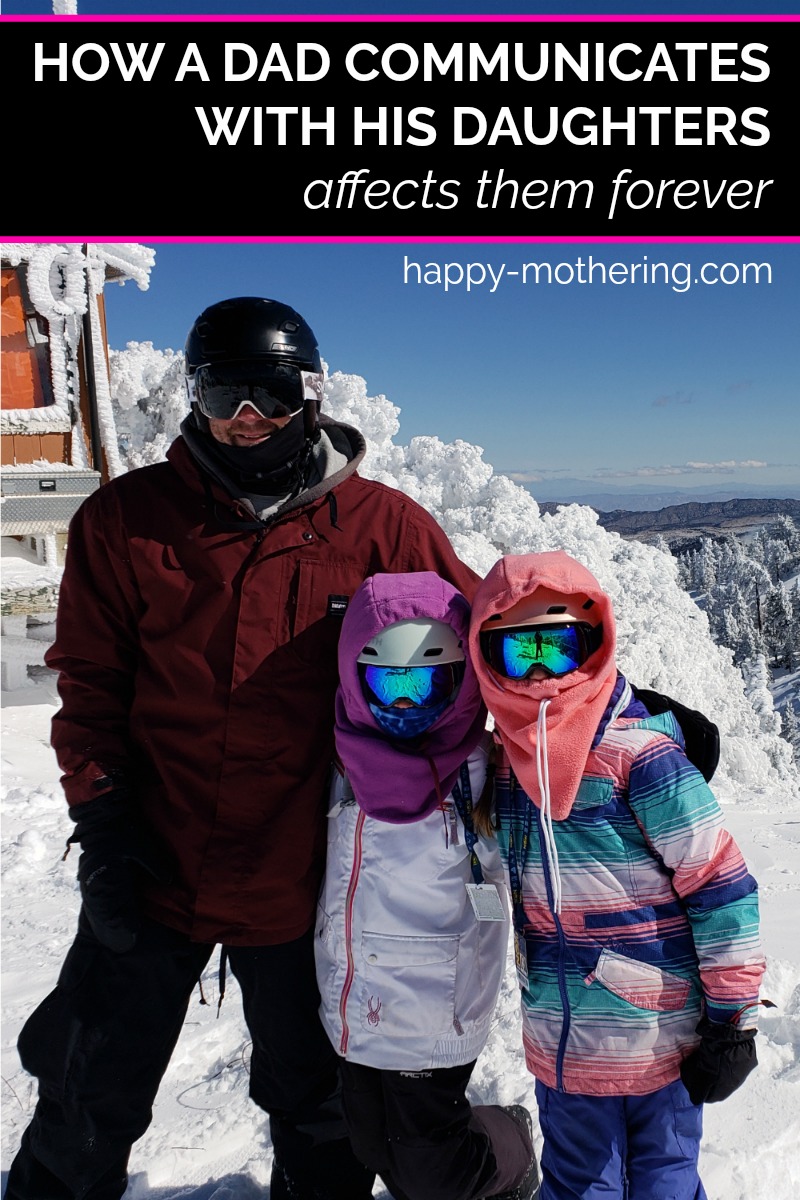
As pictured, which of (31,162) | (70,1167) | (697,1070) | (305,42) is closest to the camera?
(697,1070)

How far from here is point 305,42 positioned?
3.64 m

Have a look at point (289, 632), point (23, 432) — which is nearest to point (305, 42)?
point (289, 632)

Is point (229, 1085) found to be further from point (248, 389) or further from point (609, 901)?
point (248, 389)

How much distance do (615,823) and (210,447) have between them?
1325 mm

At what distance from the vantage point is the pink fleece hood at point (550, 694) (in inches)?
69.6

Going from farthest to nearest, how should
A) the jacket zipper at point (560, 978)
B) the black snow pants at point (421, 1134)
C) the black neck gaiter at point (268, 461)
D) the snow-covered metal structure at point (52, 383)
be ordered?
1. the snow-covered metal structure at point (52, 383)
2. the black neck gaiter at point (268, 461)
3. the black snow pants at point (421, 1134)
4. the jacket zipper at point (560, 978)

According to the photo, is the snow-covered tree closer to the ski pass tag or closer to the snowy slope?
the snowy slope

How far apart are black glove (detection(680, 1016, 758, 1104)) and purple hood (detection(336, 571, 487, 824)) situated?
74cm

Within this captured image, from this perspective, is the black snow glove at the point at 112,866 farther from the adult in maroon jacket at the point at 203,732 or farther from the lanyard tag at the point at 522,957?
the lanyard tag at the point at 522,957

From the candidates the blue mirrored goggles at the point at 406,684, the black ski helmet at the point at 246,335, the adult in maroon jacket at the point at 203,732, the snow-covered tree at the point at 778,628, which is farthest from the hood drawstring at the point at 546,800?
the snow-covered tree at the point at 778,628

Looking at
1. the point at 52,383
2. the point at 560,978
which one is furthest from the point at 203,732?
the point at 52,383

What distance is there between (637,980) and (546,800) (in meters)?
0.44

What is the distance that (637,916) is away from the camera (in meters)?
1.78

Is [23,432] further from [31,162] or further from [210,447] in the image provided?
[210,447]
